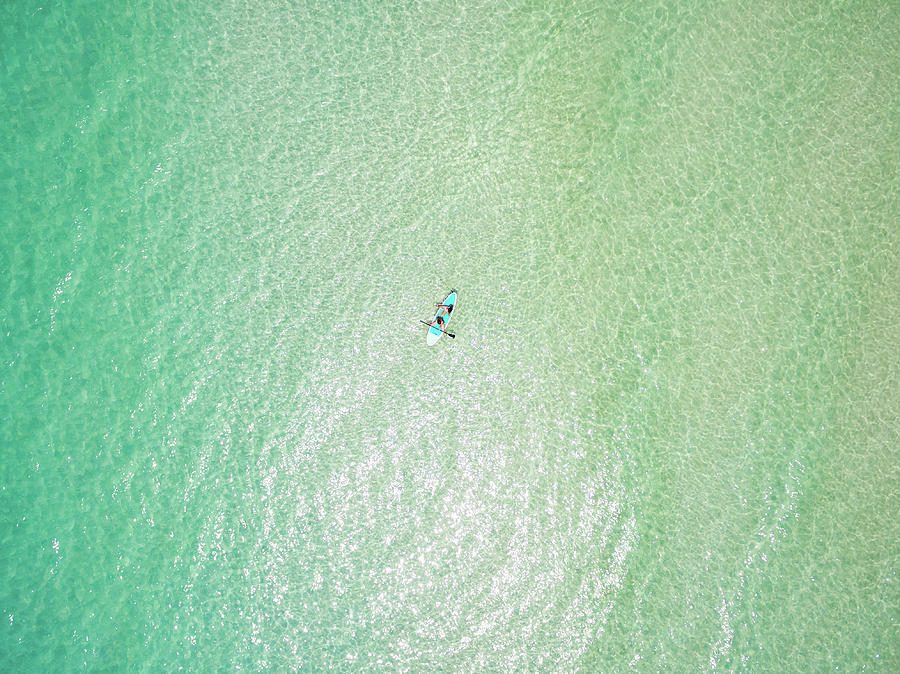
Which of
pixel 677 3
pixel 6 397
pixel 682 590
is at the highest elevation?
pixel 677 3

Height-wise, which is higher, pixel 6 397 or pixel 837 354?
pixel 837 354

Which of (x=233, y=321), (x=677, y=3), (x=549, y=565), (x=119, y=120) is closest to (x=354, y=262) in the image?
(x=233, y=321)

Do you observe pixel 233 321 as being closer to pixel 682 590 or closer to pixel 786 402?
pixel 682 590
